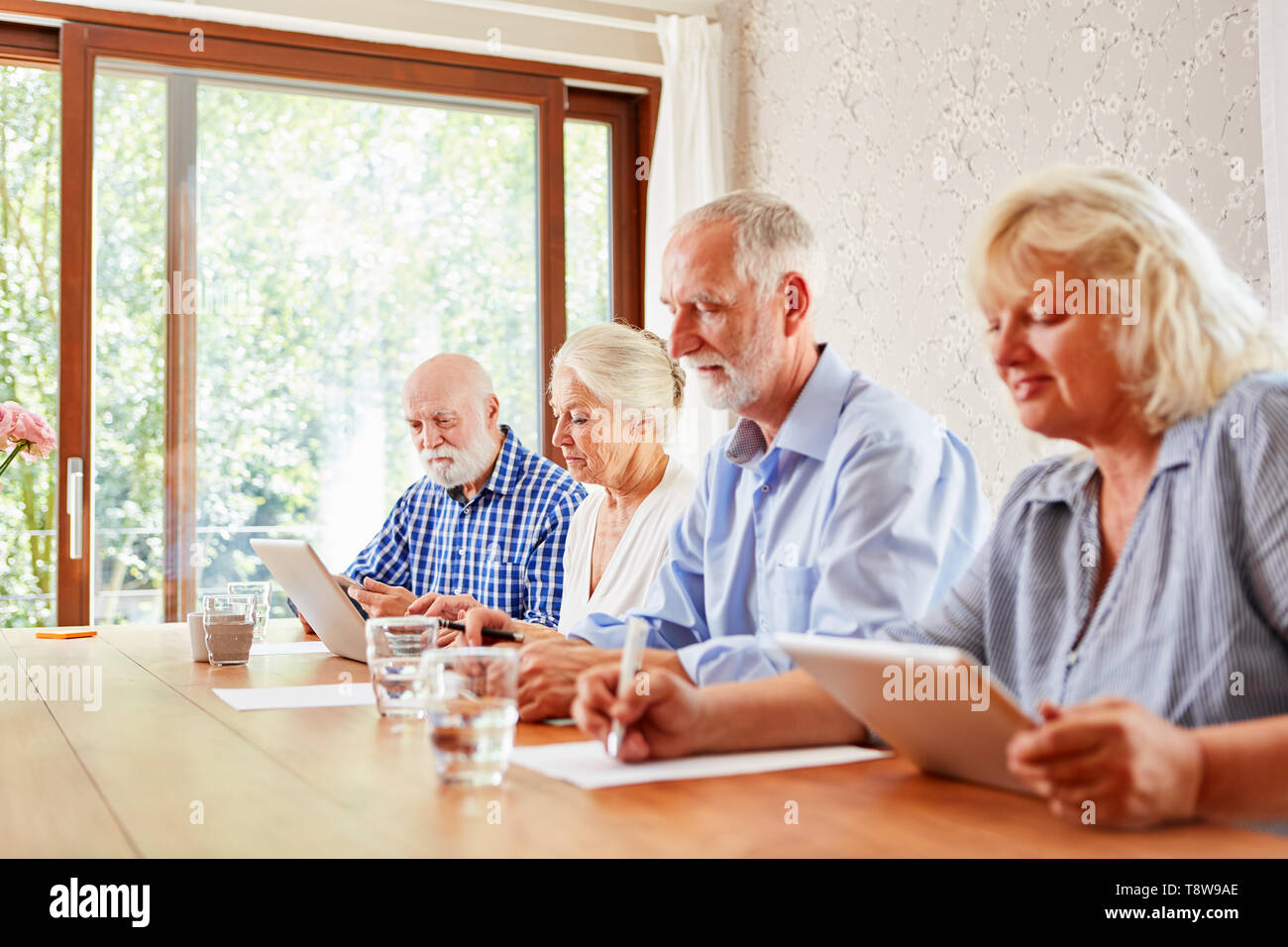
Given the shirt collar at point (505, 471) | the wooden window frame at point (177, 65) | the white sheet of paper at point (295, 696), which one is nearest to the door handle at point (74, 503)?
the wooden window frame at point (177, 65)

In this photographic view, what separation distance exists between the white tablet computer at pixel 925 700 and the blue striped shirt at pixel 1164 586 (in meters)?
0.18

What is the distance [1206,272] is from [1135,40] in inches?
63.6

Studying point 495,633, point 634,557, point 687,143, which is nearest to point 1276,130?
point 634,557

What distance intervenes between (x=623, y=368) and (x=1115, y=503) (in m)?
1.40

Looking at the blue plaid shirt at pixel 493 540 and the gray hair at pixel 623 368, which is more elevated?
the gray hair at pixel 623 368

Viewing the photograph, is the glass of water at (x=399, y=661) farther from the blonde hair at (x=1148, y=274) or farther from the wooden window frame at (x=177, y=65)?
the wooden window frame at (x=177, y=65)

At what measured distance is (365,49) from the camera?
393 centimetres

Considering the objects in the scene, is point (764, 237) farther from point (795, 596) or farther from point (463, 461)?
point (463, 461)

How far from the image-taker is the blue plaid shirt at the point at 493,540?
269cm

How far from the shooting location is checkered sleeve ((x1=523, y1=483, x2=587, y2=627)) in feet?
8.70

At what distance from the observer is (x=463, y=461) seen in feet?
9.35

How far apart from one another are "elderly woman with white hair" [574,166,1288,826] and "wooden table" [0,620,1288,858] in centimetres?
12

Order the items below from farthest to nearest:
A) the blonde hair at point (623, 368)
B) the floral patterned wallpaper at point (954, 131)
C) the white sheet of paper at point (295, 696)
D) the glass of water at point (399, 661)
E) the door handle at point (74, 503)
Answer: the door handle at point (74, 503) → the blonde hair at point (623, 368) → the floral patterned wallpaper at point (954, 131) → the white sheet of paper at point (295, 696) → the glass of water at point (399, 661)
